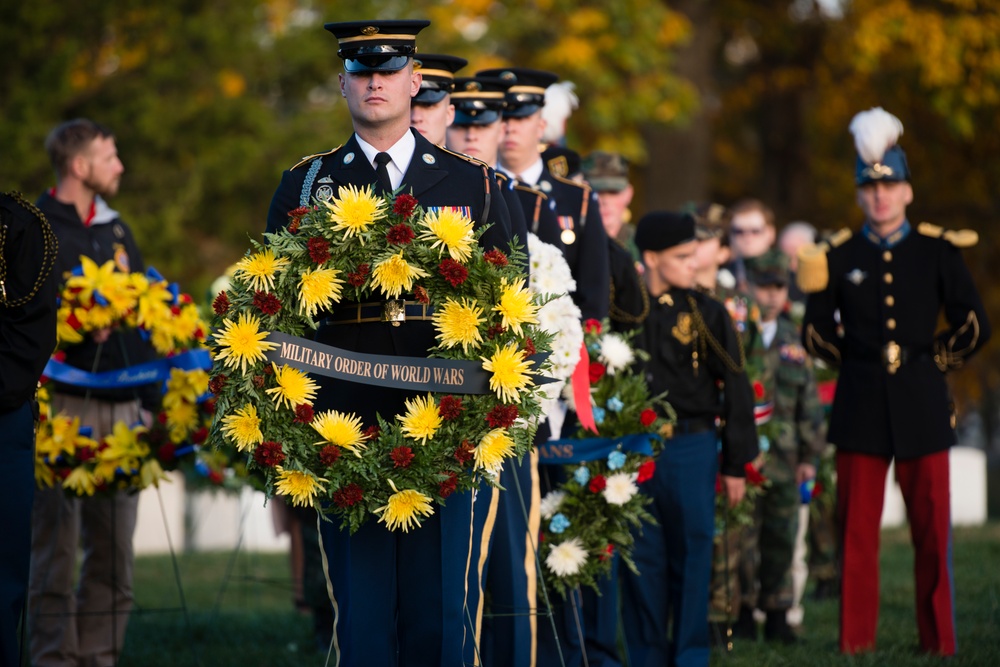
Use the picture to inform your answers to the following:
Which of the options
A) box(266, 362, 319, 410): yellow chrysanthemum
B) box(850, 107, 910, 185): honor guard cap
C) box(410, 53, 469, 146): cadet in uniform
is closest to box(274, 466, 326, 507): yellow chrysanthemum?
box(266, 362, 319, 410): yellow chrysanthemum

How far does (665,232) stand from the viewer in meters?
7.93

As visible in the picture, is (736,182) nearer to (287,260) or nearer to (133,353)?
(133,353)

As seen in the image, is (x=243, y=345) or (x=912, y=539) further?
(x=912, y=539)

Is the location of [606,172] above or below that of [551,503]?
above

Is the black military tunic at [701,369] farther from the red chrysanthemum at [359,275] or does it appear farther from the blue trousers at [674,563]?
the red chrysanthemum at [359,275]

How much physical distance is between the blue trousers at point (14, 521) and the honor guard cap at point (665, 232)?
11.2 ft

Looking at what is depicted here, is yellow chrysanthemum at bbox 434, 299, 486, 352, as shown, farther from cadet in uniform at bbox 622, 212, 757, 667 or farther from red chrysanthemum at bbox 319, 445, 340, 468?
cadet in uniform at bbox 622, 212, 757, 667

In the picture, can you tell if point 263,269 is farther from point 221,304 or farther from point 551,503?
point 551,503

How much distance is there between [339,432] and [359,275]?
535 mm

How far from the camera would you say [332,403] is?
17.3 ft

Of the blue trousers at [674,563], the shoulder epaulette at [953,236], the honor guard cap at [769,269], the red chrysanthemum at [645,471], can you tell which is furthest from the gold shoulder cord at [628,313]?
the honor guard cap at [769,269]

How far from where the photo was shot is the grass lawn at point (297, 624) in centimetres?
817

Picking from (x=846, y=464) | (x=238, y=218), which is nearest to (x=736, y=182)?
(x=238, y=218)

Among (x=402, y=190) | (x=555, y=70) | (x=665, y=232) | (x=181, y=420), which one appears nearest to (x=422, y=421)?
(x=402, y=190)
